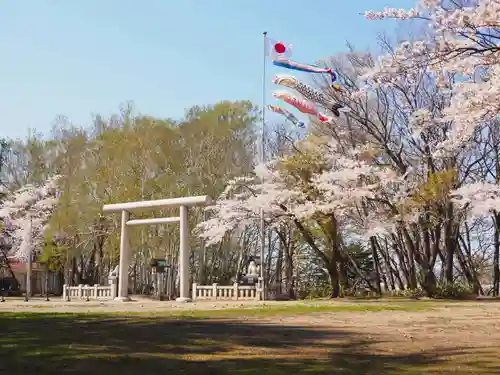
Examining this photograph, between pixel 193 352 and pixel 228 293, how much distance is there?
1768 cm

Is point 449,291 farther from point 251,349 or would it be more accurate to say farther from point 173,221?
point 251,349

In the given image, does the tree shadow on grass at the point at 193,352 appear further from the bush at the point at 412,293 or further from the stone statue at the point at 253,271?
the stone statue at the point at 253,271

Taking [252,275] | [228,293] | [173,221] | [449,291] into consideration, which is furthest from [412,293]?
[173,221]

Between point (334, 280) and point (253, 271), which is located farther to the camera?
point (253, 271)

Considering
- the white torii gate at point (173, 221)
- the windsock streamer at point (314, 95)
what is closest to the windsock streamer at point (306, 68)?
the windsock streamer at point (314, 95)

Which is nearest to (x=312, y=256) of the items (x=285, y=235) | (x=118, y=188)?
(x=285, y=235)

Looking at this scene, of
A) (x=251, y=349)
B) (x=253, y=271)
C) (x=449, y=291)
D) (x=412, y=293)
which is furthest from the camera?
(x=253, y=271)

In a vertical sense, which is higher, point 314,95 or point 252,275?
point 314,95

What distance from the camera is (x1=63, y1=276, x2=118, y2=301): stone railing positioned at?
24.8m

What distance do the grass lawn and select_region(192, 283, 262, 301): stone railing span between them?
14.1 meters

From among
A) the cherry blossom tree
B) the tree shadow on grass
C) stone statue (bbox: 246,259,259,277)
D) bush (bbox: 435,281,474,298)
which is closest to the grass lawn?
the tree shadow on grass

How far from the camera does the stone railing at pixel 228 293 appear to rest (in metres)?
22.4

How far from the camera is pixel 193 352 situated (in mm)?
5410

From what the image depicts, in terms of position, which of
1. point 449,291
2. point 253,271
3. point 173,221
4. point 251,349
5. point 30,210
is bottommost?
point 449,291
